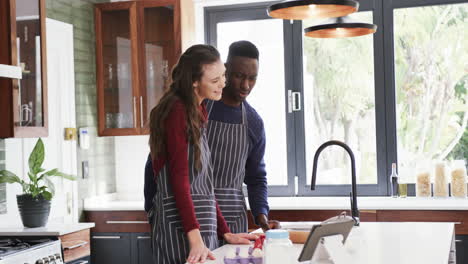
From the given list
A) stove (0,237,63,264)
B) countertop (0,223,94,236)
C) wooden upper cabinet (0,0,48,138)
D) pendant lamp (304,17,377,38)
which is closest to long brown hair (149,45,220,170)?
pendant lamp (304,17,377,38)

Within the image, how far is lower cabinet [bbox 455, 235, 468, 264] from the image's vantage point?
13.9ft

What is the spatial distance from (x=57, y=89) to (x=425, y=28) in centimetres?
274

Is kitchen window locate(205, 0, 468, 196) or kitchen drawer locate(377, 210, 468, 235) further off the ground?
kitchen window locate(205, 0, 468, 196)

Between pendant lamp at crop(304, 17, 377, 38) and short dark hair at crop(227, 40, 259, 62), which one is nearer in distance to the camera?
short dark hair at crop(227, 40, 259, 62)

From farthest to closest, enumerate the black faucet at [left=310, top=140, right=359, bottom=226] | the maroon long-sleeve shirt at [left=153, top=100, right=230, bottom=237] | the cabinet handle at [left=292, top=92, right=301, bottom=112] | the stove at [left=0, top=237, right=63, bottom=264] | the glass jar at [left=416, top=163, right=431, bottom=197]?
the cabinet handle at [left=292, top=92, right=301, bottom=112] < the glass jar at [left=416, top=163, right=431, bottom=197] < the stove at [left=0, top=237, right=63, bottom=264] < the black faucet at [left=310, top=140, right=359, bottom=226] < the maroon long-sleeve shirt at [left=153, top=100, right=230, bottom=237]

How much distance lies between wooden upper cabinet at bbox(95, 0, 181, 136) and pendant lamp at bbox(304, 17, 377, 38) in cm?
167

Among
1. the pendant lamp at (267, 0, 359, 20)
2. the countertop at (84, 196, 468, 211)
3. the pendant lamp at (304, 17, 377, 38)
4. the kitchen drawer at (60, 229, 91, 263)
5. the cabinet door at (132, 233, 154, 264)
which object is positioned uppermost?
the pendant lamp at (304, 17, 377, 38)

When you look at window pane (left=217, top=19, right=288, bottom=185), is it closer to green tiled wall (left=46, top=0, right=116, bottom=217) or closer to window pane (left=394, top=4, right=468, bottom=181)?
window pane (left=394, top=4, right=468, bottom=181)

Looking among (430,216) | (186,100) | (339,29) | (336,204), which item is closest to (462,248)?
(430,216)

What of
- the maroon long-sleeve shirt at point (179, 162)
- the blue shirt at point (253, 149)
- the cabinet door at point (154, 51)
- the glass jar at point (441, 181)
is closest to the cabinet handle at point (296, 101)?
the cabinet door at point (154, 51)

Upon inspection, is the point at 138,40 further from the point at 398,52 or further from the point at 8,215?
the point at 398,52

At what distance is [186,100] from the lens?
2.54m

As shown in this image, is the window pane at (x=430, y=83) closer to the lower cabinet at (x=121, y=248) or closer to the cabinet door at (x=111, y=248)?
the lower cabinet at (x=121, y=248)

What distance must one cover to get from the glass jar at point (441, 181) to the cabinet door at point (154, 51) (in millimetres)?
2084
